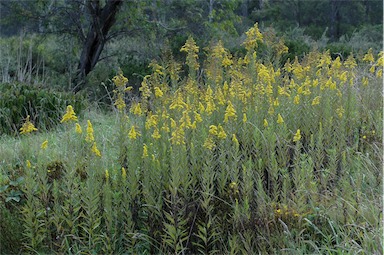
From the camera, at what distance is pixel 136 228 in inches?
131

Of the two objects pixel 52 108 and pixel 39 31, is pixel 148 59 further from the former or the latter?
pixel 52 108

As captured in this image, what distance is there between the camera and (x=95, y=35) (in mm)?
11516

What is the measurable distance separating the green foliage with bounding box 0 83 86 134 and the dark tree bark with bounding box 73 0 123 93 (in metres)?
3.59

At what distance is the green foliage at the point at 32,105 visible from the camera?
21.6 feet

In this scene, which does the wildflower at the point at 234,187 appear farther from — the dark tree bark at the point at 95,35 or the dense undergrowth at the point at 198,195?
the dark tree bark at the point at 95,35

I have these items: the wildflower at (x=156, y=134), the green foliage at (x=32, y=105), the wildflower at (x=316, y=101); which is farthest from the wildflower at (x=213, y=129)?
the green foliage at (x=32, y=105)

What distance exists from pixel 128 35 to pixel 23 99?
17.5ft

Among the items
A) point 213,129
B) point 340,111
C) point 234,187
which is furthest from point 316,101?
point 234,187

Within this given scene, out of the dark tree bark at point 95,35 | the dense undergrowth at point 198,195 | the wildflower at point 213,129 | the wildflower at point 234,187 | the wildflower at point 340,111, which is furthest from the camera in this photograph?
the dark tree bark at point 95,35

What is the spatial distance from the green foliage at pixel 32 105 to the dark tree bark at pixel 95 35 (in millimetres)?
3591

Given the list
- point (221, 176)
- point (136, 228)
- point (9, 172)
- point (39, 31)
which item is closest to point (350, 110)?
point (221, 176)

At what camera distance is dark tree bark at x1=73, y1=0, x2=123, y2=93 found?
1109cm

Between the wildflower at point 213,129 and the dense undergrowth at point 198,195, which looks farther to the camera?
the wildflower at point 213,129

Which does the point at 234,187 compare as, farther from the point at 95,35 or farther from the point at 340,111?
the point at 95,35
